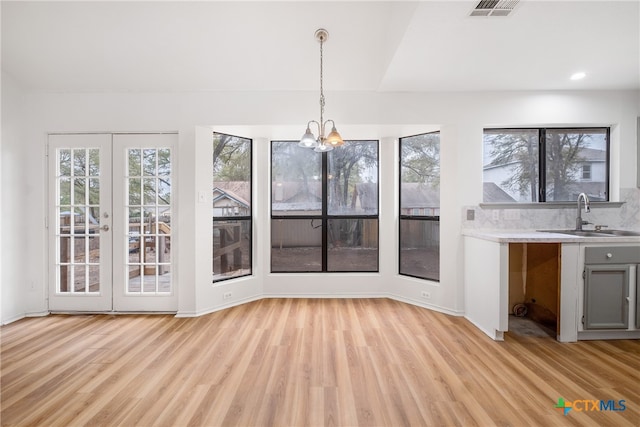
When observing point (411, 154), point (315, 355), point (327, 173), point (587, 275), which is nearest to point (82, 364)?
point (315, 355)

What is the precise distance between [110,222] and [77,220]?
16.9 inches

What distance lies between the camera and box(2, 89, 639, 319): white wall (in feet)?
11.7

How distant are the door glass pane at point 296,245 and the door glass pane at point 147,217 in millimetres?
1393

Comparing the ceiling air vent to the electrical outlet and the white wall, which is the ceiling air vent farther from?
the electrical outlet

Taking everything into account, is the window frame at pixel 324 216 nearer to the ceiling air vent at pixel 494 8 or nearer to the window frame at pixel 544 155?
the window frame at pixel 544 155

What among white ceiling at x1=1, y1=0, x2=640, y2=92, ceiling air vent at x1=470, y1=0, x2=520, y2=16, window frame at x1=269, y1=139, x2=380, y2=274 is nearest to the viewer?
ceiling air vent at x1=470, y1=0, x2=520, y2=16

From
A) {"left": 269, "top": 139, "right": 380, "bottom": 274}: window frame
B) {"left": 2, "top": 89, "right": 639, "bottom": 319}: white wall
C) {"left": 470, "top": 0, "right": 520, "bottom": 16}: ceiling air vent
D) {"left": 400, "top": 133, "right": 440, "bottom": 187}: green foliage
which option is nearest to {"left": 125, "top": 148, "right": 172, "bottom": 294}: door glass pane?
{"left": 2, "top": 89, "right": 639, "bottom": 319}: white wall

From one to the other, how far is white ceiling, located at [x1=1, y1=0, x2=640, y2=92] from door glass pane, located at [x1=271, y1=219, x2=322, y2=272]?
184 cm

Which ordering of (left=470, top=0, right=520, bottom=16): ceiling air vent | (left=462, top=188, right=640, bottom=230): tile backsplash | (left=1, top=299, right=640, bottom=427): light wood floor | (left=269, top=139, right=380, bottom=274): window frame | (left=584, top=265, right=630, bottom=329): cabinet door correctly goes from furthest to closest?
(left=269, top=139, right=380, bottom=274): window frame → (left=462, top=188, right=640, bottom=230): tile backsplash → (left=584, top=265, right=630, bottom=329): cabinet door → (left=470, top=0, right=520, bottom=16): ceiling air vent → (left=1, top=299, right=640, bottom=427): light wood floor

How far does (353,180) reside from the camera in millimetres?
4410

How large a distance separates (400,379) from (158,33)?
3813mm

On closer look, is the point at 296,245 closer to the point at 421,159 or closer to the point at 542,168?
the point at 421,159

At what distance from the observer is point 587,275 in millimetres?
2842

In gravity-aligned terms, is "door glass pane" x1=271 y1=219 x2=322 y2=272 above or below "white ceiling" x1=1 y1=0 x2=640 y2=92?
below
